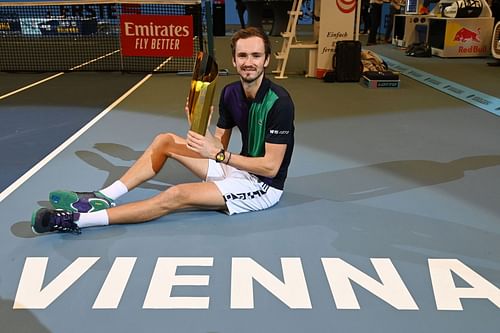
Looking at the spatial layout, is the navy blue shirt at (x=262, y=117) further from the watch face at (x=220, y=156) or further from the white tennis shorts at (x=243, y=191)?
the watch face at (x=220, y=156)

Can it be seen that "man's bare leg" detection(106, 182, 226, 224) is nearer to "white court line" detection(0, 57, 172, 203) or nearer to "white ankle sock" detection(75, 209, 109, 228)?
"white ankle sock" detection(75, 209, 109, 228)

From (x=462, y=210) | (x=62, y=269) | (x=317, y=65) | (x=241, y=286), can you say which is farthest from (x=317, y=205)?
(x=317, y=65)

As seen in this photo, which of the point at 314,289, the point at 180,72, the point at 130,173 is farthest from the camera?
the point at 180,72

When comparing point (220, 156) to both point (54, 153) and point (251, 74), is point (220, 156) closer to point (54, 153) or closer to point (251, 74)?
point (251, 74)

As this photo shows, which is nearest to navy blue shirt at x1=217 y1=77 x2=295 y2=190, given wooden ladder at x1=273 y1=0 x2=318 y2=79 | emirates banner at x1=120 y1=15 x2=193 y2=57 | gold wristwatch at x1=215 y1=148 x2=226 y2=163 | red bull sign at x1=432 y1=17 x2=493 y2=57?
gold wristwatch at x1=215 y1=148 x2=226 y2=163

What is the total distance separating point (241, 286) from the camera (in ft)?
6.81

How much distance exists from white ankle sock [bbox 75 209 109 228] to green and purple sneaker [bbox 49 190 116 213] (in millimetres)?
96

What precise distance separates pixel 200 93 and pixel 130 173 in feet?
2.81

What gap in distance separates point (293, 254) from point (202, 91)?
2.74ft

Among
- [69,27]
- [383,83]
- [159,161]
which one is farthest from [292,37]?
[69,27]

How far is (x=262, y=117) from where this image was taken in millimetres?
2516

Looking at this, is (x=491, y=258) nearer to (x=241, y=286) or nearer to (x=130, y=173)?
(x=241, y=286)

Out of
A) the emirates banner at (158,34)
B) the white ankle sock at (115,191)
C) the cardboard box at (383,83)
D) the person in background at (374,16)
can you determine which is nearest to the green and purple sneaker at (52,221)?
the white ankle sock at (115,191)

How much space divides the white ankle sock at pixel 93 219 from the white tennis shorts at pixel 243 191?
0.57 metres
